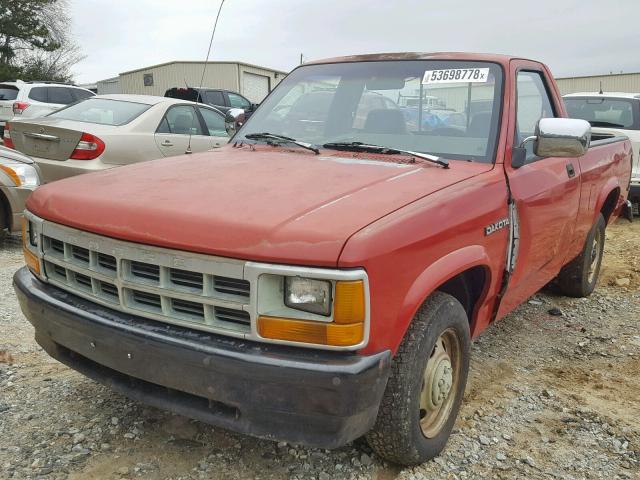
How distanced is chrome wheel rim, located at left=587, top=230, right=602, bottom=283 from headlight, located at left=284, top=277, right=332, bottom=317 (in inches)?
144

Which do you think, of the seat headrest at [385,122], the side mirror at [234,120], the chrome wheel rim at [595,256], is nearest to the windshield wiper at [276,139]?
the seat headrest at [385,122]

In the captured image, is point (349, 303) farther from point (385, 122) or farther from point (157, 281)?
point (385, 122)

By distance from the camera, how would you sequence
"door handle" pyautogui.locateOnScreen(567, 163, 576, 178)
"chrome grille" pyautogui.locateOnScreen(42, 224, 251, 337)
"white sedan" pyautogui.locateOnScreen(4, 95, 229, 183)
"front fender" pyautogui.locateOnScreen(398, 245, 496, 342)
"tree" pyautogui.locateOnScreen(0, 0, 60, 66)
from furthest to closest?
"tree" pyautogui.locateOnScreen(0, 0, 60, 66), "white sedan" pyautogui.locateOnScreen(4, 95, 229, 183), "door handle" pyautogui.locateOnScreen(567, 163, 576, 178), "front fender" pyautogui.locateOnScreen(398, 245, 496, 342), "chrome grille" pyautogui.locateOnScreen(42, 224, 251, 337)

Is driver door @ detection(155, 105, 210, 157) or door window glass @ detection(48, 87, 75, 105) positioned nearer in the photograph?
driver door @ detection(155, 105, 210, 157)

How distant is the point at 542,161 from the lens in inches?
137

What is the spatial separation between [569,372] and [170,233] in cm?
274

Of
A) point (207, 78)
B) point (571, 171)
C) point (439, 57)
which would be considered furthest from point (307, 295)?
point (207, 78)

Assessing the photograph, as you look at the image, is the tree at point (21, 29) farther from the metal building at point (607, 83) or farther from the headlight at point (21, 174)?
the headlight at point (21, 174)

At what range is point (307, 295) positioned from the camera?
6.65ft

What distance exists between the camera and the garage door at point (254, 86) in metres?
27.5

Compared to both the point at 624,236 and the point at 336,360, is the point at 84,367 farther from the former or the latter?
the point at 624,236

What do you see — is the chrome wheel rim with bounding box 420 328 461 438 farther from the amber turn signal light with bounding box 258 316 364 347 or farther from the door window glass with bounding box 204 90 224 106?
the door window glass with bounding box 204 90 224 106

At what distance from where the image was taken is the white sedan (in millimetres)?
6645

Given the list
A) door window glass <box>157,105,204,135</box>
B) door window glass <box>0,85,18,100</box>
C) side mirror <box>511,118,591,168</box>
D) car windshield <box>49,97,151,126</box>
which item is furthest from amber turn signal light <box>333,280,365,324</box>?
door window glass <box>0,85,18,100</box>
